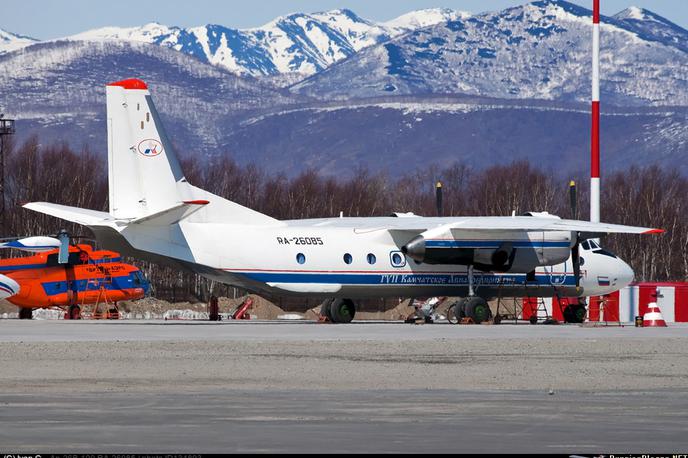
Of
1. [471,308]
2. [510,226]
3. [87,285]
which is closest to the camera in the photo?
[510,226]

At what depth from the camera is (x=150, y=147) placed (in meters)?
46.9

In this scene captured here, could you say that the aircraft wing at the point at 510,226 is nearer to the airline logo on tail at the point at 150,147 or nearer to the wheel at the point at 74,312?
the airline logo on tail at the point at 150,147

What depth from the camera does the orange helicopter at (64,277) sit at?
5678cm

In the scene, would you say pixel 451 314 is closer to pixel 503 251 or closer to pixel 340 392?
pixel 503 251

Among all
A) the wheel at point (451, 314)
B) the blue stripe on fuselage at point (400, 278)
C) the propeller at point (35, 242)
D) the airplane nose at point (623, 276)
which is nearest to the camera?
the blue stripe on fuselage at point (400, 278)

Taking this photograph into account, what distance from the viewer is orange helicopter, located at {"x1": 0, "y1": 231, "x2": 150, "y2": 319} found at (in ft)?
186

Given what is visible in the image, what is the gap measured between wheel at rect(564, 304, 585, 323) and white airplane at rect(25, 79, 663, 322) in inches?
20.6

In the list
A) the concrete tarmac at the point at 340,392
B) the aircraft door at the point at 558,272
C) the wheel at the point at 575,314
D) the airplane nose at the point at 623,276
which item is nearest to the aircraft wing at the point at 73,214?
the concrete tarmac at the point at 340,392

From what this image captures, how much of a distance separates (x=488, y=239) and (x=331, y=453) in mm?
35189

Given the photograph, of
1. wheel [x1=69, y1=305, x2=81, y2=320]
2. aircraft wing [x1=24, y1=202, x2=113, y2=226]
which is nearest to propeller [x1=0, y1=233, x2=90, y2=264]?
wheel [x1=69, y1=305, x2=81, y2=320]

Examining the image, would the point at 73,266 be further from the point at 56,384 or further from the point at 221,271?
the point at 56,384

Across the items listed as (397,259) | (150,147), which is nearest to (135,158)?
(150,147)

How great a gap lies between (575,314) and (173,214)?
16.0 metres

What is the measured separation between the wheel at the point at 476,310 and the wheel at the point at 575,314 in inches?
178
